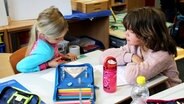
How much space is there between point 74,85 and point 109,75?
197mm

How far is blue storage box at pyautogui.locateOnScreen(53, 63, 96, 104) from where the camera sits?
1.26m

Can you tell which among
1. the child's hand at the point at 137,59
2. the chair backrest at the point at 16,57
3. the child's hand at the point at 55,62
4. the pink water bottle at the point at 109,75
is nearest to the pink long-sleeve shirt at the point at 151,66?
the child's hand at the point at 137,59

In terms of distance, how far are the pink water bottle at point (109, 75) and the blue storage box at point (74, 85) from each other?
0.08m

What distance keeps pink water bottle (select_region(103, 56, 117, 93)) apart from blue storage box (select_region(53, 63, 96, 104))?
0.08 metres

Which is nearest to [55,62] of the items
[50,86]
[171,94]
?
[50,86]

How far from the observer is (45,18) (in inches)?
67.7

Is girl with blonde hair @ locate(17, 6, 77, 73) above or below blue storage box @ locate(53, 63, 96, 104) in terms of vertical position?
above

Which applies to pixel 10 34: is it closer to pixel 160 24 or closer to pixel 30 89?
pixel 30 89

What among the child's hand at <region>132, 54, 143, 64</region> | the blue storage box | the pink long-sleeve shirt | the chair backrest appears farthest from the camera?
the chair backrest

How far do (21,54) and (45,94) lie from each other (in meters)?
0.59

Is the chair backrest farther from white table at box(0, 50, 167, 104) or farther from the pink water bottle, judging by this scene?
the pink water bottle

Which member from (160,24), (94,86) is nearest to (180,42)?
(160,24)

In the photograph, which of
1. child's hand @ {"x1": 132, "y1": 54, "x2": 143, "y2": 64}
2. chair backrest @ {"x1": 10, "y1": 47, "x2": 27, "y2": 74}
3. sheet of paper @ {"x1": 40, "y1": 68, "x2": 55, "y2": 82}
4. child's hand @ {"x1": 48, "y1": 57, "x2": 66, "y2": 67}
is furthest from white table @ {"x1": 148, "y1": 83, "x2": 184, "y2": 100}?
chair backrest @ {"x1": 10, "y1": 47, "x2": 27, "y2": 74}

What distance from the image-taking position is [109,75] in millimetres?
1309
